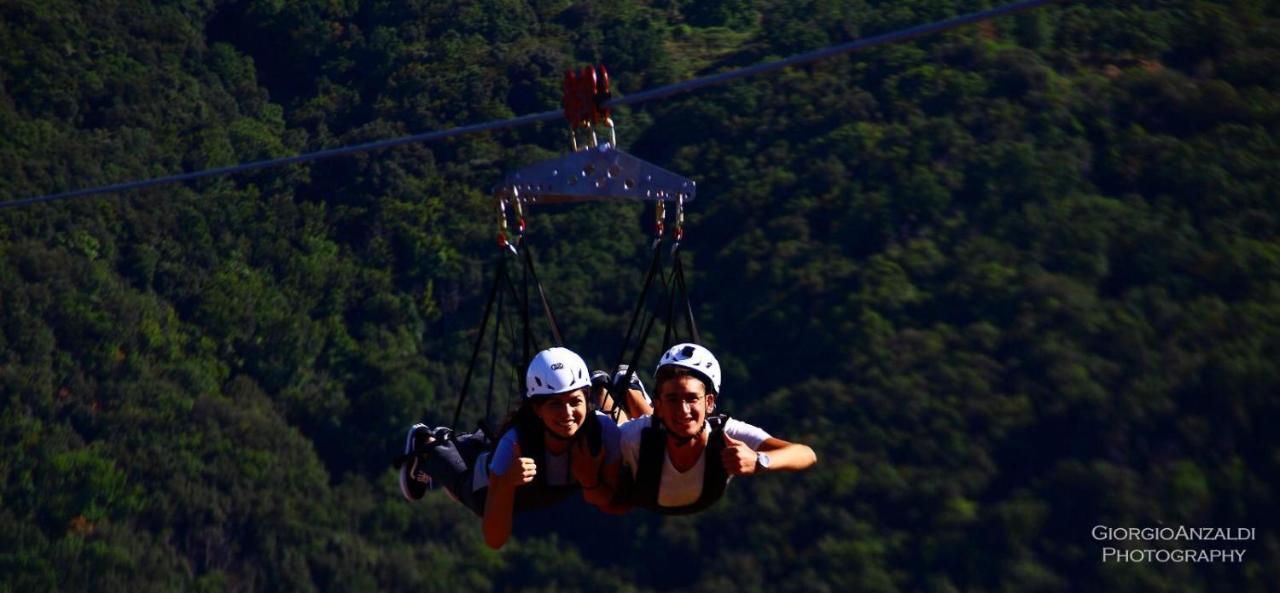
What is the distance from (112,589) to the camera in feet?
88.3

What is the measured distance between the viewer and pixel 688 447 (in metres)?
7.76

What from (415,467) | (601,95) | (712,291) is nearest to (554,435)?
(415,467)

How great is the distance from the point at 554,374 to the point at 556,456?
16.0 inches

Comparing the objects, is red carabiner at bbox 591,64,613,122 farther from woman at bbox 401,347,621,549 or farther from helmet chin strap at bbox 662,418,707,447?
helmet chin strap at bbox 662,418,707,447

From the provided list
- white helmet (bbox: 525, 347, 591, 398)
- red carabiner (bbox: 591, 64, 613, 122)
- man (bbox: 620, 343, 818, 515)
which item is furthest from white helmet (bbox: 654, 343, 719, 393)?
red carabiner (bbox: 591, 64, 613, 122)

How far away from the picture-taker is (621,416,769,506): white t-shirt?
776 centimetres

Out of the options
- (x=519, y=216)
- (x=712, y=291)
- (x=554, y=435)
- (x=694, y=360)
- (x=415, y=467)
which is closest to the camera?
(x=694, y=360)

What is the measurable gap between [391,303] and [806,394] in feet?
22.6

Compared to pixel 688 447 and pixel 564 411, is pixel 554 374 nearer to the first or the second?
pixel 564 411

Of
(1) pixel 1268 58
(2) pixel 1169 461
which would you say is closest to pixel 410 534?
(2) pixel 1169 461

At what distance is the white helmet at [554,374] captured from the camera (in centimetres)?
776

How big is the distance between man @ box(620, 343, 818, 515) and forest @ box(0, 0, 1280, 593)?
19.1 metres

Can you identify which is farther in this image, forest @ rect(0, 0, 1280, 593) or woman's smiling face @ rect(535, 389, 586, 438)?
forest @ rect(0, 0, 1280, 593)

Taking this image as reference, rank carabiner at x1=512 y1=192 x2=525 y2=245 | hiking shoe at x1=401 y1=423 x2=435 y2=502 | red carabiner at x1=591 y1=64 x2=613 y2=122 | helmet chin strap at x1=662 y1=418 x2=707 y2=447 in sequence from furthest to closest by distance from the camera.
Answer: hiking shoe at x1=401 y1=423 x2=435 y2=502
red carabiner at x1=591 y1=64 x2=613 y2=122
carabiner at x1=512 y1=192 x2=525 y2=245
helmet chin strap at x1=662 y1=418 x2=707 y2=447
